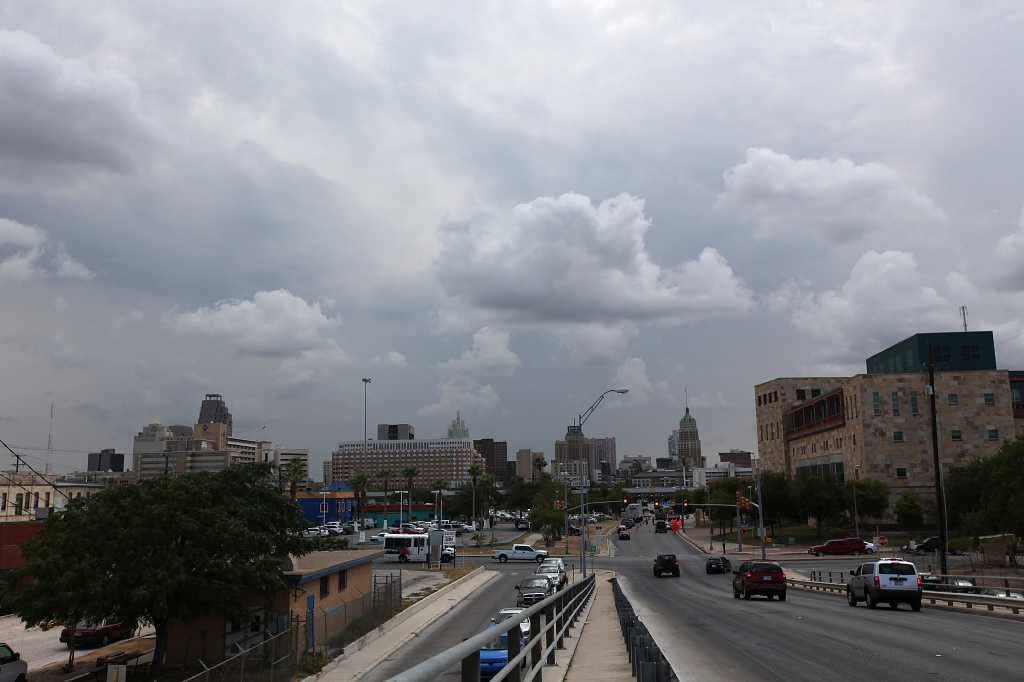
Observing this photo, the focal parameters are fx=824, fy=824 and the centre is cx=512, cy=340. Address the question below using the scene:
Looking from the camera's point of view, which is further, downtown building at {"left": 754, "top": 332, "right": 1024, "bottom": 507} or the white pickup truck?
downtown building at {"left": 754, "top": 332, "right": 1024, "bottom": 507}

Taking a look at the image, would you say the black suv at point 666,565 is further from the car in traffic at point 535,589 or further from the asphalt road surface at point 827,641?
the asphalt road surface at point 827,641

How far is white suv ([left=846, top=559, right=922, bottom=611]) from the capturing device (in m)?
31.2

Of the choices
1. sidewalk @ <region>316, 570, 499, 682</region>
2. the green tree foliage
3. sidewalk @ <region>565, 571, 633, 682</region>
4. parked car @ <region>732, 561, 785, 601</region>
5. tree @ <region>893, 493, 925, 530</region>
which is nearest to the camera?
sidewalk @ <region>565, 571, 633, 682</region>

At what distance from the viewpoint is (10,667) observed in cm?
2744

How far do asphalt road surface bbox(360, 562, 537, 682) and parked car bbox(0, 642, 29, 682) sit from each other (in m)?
11.7

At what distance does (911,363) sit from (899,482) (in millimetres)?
27441

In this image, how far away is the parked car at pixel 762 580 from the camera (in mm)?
39250

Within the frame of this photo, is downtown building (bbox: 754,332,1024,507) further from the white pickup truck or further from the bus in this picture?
the bus

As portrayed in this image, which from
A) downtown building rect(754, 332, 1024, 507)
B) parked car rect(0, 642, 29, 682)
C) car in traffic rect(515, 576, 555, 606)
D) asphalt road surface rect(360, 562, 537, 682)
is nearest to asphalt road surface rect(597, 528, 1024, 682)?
car in traffic rect(515, 576, 555, 606)

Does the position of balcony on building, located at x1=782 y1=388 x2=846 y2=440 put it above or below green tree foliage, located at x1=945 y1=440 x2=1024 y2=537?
above

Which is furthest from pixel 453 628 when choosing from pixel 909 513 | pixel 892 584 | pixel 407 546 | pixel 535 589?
pixel 909 513

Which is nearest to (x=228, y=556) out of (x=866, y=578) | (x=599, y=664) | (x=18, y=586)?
(x=18, y=586)

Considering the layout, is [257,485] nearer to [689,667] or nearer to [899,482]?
[689,667]

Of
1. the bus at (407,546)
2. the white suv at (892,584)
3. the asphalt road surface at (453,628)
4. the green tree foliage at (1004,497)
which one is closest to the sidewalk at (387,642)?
the asphalt road surface at (453,628)
